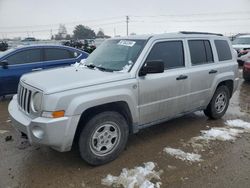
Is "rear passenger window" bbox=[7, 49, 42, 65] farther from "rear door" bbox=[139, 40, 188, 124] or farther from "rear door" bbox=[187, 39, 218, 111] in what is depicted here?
"rear door" bbox=[187, 39, 218, 111]

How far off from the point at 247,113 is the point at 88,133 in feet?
14.6

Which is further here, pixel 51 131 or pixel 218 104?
pixel 218 104

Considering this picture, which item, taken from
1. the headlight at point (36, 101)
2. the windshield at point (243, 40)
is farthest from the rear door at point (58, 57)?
the windshield at point (243, 40)

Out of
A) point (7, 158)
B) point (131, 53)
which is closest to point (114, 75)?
point (131, 53)

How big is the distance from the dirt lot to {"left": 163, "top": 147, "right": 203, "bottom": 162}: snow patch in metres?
0.10

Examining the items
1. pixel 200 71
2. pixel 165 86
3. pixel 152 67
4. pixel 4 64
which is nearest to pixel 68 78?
pixel 152 67

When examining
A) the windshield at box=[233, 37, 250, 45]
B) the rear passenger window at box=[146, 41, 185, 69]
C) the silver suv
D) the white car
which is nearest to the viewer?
the silver suv

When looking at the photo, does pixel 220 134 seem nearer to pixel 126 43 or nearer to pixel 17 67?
pixel 126 43

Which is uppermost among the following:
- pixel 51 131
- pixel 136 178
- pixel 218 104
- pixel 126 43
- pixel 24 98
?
pixel 126 43

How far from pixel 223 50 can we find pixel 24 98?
4.16 metres

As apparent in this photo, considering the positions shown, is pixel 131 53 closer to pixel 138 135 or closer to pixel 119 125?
pixel 119 125

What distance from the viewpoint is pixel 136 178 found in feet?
11.3

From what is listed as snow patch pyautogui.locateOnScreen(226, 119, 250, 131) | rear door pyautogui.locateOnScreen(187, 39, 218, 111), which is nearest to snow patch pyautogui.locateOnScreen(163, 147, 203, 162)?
rear door pyautogui.locateOnScreen(187, 39, 218, 111)

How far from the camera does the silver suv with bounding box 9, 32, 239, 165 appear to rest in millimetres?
3305
